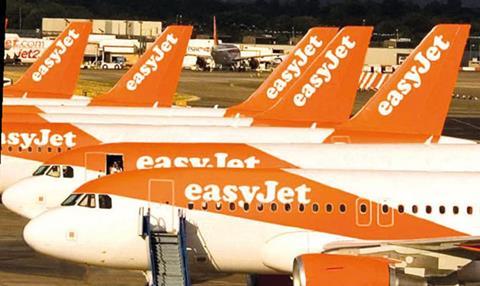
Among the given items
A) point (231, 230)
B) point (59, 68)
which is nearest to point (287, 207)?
point (231, 230)

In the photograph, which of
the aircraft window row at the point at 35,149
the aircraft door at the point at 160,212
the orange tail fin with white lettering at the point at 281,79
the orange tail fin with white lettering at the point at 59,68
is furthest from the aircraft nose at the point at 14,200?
the orange tail fin with white lettering at the point at 59,68

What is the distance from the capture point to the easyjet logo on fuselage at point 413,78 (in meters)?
49.1

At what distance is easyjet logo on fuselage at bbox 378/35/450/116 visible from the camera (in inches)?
1932

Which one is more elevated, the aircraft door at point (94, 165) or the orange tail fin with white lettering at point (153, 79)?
the orange tail fin with white lettering at point (153, 79)

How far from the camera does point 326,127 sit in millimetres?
53781

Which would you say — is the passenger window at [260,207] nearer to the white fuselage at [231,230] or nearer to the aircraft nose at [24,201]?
the white fuselage at [231,230]

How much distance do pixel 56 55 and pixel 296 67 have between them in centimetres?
1595

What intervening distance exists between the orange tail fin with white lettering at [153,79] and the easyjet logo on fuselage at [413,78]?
1854 cm

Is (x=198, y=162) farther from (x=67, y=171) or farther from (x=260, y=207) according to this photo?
(x=260, y=207)

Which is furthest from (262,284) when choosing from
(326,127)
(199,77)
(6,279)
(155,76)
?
(199,77)

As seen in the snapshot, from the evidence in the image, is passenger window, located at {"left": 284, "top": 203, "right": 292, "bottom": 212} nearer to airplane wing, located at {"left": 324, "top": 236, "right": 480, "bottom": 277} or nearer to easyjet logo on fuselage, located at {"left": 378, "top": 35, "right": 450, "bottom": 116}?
airplane wing, located at {"left": 324, "top": 236, "right": 480, "bottom": 277}

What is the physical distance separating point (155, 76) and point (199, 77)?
4161 inches

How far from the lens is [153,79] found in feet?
218

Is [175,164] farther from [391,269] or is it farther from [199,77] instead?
[199,77]
